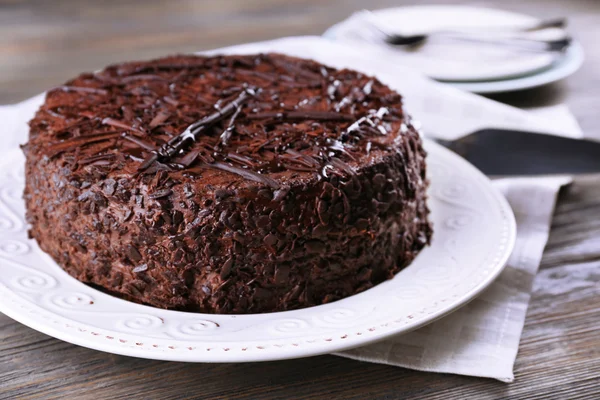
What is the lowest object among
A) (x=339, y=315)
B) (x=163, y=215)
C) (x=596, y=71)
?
(x=596, y=71)

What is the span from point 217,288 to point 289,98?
653 millimetres

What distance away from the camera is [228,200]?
1.53 m

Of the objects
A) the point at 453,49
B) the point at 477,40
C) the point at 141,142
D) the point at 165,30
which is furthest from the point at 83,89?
the point at 165,30

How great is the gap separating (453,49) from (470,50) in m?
0.07

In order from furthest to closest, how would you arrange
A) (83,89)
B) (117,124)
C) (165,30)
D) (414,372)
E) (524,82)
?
(165,30) < (524,82) < (83,89) < (117,124) < (414,372)

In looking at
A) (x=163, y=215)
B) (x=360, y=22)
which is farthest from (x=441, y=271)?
(x=360, y=22)

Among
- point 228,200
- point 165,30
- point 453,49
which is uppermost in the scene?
point 228,200

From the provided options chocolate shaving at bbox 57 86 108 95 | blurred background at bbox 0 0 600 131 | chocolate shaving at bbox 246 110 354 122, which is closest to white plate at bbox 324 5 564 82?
blurred background at bbox 0 0 600 131

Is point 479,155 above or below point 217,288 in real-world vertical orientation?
below

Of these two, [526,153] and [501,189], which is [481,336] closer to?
[501,189]

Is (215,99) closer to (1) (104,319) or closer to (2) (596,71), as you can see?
(1) (104,319)

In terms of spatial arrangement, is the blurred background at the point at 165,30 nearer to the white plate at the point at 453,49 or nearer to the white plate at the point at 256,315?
the white plate at the point at 453,49

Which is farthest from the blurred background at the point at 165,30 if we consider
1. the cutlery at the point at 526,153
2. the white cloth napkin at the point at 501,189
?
the cutlery at the point at 526,153

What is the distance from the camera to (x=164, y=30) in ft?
13.5
